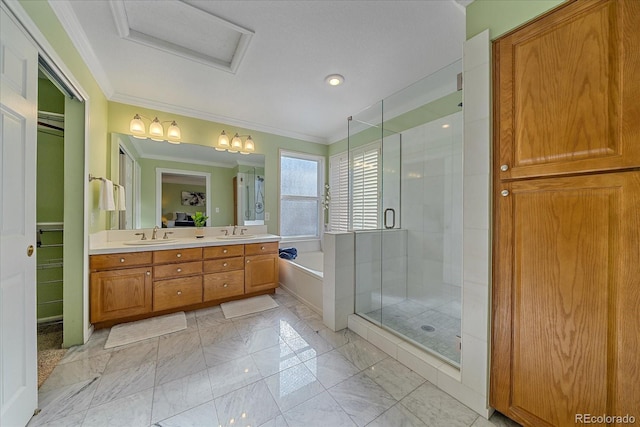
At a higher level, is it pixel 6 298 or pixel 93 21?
pixel 93 21

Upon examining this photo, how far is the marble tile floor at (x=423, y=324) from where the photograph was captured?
1812mm

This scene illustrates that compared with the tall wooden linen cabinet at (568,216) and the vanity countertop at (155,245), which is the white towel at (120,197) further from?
the tall wooden linen cabinet at (568,216)

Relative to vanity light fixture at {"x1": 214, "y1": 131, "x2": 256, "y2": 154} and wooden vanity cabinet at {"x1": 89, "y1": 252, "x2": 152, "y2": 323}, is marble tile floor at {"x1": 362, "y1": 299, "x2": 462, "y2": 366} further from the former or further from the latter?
vanity light fixture at {"x1": 214, "y1": 131, "x2": 256, "y2": 154}

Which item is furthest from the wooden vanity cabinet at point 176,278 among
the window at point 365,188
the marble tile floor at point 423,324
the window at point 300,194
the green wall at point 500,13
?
the green wall at point 500,13

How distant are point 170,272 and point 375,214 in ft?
8.10

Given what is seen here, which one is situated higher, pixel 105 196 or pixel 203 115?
pixel 203 115

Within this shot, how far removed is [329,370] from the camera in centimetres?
171

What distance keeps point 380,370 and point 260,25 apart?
2.62 metres

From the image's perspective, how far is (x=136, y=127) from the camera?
8.86ft

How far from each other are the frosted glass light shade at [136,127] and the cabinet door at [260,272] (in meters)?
1.92

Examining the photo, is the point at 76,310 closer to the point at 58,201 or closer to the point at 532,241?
the point at 58,201

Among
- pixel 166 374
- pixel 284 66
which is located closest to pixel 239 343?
pixel 166 374

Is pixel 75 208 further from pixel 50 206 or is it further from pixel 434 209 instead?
pixel 434 209

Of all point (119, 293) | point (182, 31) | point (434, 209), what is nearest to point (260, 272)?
point (119, 293)
